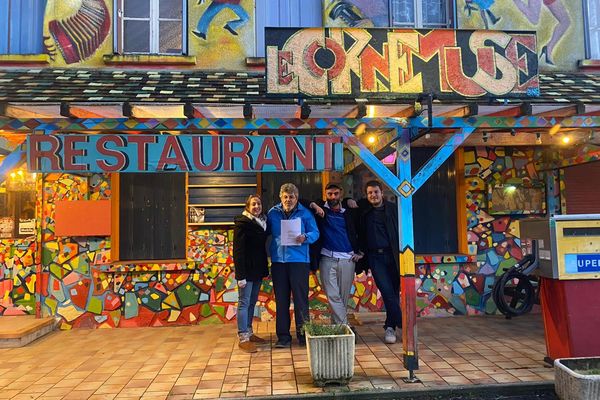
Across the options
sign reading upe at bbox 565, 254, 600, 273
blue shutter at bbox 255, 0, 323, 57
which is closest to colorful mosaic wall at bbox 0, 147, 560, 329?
sign reading upe at bbox 565, 254, 600, 273

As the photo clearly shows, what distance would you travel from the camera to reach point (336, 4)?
6.98m

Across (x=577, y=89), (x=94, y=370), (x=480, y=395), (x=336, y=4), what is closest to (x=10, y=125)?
(x=94, y=370)

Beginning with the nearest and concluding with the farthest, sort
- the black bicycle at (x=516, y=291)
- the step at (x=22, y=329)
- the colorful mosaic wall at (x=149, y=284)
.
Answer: the step at (x=22, y=329) < the colorful mosaic wall at (x=149, y=284) < the black bicycle at (x=516, y=291)

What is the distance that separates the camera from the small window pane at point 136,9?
276 inches

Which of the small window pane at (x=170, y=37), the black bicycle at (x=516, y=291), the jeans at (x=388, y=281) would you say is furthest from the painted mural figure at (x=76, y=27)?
the black bicycle at (x=516, y=291)

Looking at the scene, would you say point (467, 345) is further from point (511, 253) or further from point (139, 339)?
point (139, 339)

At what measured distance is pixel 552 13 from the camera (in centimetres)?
739

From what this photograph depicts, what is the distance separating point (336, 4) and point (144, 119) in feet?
12.8

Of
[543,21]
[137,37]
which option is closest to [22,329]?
[137,37]

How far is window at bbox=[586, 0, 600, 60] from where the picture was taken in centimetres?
749

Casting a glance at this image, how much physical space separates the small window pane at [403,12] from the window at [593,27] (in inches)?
118

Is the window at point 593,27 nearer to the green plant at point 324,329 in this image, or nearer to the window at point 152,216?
the green plant at point 324,329

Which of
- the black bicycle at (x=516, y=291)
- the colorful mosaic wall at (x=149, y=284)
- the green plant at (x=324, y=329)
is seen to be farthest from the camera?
the black bicycle at (x=516, y=291)

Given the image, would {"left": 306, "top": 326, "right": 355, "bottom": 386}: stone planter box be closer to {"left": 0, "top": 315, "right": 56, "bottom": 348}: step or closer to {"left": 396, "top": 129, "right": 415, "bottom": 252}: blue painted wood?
{"left": 396, "top": 129, "right": 415, "bottom": 252}: blue painted wood
